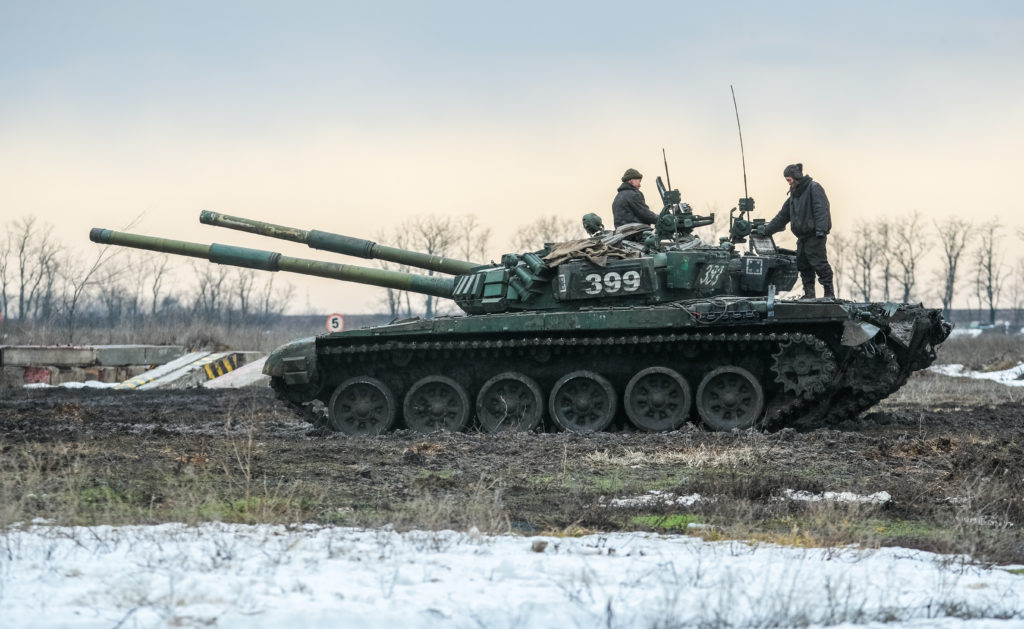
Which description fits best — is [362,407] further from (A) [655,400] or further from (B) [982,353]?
(B) [982,353]

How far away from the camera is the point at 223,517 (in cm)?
753

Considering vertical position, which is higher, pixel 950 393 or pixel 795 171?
pixel 795 171

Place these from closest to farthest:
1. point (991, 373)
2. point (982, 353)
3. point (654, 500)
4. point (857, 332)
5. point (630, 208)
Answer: point (654, 500) → point (857, 332) → point (630, 208) → point (991, 373) → point (982, 353)

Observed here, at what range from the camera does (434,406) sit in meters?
16.5

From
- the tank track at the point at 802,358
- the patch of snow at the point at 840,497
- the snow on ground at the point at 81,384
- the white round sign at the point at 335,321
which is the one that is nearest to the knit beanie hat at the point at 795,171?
the tank track at the point at 802,358

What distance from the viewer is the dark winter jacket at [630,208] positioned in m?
17.2

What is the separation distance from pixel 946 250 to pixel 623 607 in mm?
77915

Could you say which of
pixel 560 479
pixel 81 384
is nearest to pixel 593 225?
pixel 560 479

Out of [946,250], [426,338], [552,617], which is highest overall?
[946,250]

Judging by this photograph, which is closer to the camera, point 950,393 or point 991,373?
point 950,393

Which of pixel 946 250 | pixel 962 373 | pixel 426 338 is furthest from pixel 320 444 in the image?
pixel 946 250

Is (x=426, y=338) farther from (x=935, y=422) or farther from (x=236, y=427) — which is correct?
(x=935, y=422)

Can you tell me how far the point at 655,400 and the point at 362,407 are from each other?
423 centimetres

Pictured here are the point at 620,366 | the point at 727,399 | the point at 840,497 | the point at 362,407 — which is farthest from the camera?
the point at 362,407
